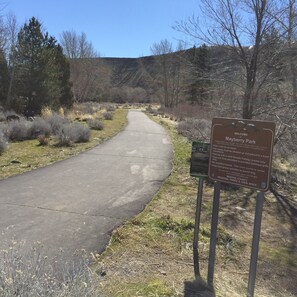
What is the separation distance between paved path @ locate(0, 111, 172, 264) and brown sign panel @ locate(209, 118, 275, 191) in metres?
1.94

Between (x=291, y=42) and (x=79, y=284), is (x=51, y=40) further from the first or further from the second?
(x=79, y=284)

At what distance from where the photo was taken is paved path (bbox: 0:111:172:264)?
487 cm

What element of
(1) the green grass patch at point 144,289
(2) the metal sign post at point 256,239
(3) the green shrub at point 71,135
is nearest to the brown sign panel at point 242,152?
(2) the metal sign post at point 256,239

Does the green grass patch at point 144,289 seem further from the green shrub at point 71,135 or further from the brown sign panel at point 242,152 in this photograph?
the green shrub at point 71,135

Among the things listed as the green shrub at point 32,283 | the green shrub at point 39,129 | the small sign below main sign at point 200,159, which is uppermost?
the small sign below main sign at point 200,159

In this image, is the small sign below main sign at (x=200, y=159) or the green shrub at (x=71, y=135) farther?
the green shrub at (x=71, y=135)

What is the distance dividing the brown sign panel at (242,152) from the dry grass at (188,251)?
1.26 m

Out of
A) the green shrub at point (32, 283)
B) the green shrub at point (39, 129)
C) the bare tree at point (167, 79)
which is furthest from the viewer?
the bare tree at point (167, 79)

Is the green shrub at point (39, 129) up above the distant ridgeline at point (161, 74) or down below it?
below

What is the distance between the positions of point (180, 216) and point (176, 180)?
9.04 feet

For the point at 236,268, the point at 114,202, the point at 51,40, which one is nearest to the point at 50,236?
the point at 114,202

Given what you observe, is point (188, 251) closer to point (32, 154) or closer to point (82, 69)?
point (32, 154)

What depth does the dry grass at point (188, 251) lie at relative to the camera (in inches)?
154

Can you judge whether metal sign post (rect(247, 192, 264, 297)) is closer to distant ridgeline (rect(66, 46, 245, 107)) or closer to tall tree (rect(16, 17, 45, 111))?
distant ridgeline (rect(66, 46, 245, 107))
